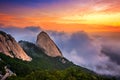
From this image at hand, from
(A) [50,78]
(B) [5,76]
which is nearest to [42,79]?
(A) [50,78]

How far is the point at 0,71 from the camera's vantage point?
198m

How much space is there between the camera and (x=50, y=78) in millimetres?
199750

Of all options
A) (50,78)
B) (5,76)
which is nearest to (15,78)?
(5,76)

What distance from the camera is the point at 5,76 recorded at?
198 m

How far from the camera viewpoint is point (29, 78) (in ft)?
636

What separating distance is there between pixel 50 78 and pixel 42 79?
218 inches

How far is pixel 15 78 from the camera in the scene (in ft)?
642

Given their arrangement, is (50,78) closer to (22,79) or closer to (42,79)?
(42,79)

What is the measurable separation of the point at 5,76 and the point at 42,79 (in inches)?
954

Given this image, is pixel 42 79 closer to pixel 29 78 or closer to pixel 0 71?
pixel 29 78

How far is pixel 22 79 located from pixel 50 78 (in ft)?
65.9

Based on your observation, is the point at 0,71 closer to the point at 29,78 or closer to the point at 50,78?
the point at 29,78

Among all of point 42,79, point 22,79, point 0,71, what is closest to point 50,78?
point 42,79

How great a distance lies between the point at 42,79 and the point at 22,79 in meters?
14.7
